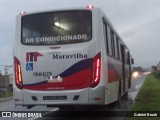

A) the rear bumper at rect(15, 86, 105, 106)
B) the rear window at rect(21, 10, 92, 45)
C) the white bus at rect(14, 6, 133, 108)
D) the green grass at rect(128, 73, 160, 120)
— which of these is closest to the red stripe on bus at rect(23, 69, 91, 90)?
the white bus at rect(14, 6, 133, 108)

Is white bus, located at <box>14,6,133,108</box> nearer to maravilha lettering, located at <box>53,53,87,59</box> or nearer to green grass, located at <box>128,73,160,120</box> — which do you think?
maravilha lettering, located at <box>53,53,87,59</box>

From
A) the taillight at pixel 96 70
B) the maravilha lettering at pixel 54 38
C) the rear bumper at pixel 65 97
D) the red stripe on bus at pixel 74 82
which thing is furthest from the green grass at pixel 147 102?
the maravilha lettering at pixel 54 38

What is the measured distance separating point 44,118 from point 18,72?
113 inches

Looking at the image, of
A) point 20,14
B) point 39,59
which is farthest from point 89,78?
point 20,14

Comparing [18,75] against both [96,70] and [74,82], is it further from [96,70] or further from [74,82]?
[96,70]

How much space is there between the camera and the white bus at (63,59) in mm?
11867

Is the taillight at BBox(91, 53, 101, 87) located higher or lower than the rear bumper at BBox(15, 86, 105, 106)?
higher

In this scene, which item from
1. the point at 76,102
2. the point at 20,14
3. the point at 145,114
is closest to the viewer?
the point at 76,102

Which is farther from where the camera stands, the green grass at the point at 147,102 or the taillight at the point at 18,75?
the green grass at the point at 147,102

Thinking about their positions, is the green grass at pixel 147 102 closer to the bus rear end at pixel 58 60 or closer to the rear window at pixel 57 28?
the bus rear end at pixel 58 60

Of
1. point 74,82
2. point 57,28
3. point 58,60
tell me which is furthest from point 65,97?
point 57,28

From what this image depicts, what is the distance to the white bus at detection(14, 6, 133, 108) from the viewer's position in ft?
38.9

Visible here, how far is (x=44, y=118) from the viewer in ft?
48.4

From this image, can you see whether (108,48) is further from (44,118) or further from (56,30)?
(44,118)
